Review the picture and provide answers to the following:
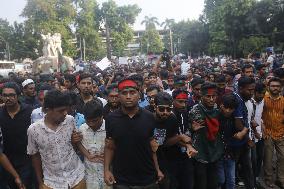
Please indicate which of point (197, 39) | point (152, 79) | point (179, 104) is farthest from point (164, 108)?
point (197, 39)

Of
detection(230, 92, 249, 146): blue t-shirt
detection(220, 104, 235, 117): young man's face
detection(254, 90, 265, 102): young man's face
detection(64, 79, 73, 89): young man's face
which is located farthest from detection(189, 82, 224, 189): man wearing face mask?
detection(64, 79, 73, 89): young man's face

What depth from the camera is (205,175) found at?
4.86 meters

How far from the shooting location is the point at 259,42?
35.7 m

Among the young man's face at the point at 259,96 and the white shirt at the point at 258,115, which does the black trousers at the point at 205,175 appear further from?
the young man's face at the point at 259,96

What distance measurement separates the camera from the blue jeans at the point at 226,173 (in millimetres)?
5148

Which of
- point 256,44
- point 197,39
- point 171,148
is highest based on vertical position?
point 197,39

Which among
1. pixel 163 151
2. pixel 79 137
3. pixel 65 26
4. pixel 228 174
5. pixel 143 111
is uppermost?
pixel 65 26

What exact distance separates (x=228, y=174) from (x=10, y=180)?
9.22 feet

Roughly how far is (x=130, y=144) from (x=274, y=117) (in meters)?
3.12

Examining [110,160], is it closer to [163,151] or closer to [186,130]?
[163,151]

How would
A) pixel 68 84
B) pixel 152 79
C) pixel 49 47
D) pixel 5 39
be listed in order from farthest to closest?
pixel 5 39 < pixel 49 47 < pixel 152 79 < pixel 68 84

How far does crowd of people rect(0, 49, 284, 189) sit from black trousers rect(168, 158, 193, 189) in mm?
12

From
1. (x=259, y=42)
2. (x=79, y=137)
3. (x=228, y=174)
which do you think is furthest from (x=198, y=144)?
(x=259, y=42)

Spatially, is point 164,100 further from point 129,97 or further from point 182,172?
point 182,172
